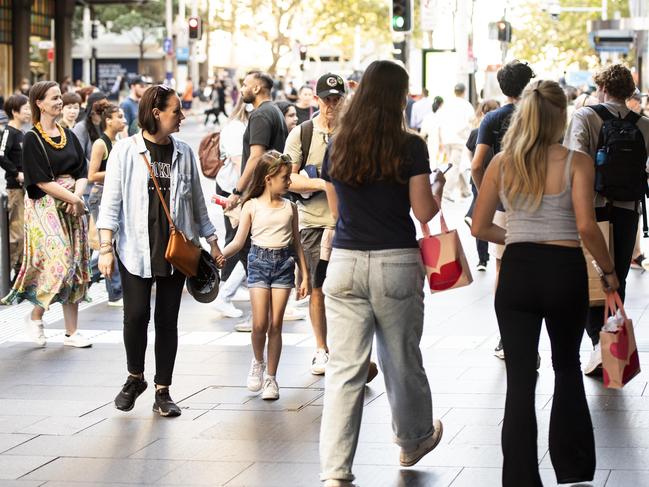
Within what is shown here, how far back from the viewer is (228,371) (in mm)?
9055

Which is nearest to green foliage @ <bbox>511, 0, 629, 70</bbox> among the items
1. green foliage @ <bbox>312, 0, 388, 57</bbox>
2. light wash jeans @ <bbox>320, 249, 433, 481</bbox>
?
green foliage @ <bbox>312, 0, 388, 57</bbox>

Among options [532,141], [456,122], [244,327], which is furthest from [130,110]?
[532,141]

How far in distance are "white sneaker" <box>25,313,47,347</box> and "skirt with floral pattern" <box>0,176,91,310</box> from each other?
0.62 ft

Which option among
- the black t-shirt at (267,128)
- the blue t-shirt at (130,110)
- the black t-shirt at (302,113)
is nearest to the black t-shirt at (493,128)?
the black t-shirt at (267,128)

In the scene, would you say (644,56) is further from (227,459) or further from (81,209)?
(227,459)

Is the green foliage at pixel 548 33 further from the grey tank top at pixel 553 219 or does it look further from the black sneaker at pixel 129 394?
the grey tank top at pixel 553 219

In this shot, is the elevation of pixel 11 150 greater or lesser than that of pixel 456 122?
lesser

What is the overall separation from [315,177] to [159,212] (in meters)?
1.10

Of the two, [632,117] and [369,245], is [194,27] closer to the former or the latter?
[632,117]

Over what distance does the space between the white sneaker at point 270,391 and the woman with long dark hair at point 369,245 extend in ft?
7.10

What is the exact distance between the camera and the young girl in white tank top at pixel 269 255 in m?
8.20

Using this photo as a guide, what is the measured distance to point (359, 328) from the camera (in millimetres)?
5918

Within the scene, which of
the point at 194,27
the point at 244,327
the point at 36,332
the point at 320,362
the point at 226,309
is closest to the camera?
the point at 320,362

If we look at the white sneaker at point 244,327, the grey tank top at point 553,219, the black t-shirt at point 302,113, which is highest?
the black t-shirt at point 302,113
